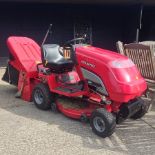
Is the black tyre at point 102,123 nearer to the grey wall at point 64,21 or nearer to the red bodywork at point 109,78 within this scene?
the red bodywork at point 109,78

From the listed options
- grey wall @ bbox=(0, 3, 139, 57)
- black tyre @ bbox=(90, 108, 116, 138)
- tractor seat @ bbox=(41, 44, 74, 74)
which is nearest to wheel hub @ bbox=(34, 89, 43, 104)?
tractor seat @ bbox=(41, 44, 74, 74)

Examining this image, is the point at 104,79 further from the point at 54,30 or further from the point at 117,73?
the point at 54,30

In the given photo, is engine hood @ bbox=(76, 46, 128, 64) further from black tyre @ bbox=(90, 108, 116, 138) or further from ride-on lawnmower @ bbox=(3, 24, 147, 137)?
black tyre @ bbox=(90, 108, 116, 138)

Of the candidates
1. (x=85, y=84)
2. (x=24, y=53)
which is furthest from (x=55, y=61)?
(x=24, y=53)

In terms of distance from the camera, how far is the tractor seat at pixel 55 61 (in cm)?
572

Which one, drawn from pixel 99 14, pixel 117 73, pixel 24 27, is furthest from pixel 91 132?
pixel 99 14

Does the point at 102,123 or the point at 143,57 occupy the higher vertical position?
the point at 143,57

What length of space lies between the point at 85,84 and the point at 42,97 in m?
0.95

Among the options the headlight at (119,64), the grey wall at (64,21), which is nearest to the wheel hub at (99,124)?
the headlight at (119,64)

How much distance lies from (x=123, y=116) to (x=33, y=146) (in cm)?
138

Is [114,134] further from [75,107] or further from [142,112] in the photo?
[75,107]

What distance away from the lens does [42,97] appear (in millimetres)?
5863

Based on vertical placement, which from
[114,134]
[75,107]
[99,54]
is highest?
[99,54]

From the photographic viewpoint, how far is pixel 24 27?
38.6 ft
